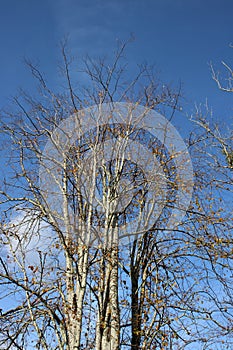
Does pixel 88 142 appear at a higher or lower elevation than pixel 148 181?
higher

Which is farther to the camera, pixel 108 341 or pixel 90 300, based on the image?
pixel 90 300

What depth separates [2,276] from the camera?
7012 millimetres

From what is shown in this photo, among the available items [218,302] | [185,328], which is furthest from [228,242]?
[185,328]

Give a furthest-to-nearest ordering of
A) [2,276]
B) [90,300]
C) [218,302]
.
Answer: [218,302] → [90,300] → [2,276]

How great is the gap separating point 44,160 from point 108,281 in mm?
2786

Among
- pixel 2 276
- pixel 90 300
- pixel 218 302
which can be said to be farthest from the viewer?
pixel 218 302

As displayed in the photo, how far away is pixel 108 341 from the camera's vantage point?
276 inches

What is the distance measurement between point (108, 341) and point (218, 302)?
2653 mm

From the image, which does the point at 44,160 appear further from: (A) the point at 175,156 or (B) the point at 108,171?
(A) the point at 175,156

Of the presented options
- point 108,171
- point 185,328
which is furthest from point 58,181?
point 185,328

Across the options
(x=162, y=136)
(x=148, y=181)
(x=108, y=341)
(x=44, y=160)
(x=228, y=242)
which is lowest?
(x=108, y=341)

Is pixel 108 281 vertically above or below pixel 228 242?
below

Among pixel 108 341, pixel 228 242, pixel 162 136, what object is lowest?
pixel 108 341

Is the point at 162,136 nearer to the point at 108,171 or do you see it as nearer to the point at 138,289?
the point at 108,171
